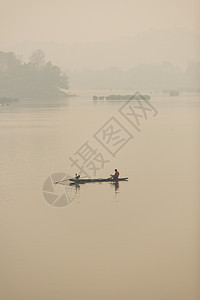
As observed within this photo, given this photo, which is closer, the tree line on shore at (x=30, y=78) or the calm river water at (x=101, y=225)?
the calm river water at (x=101, y=225)

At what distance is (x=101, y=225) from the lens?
46.0 ft

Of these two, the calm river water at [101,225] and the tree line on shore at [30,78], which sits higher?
the tree line on shore at [30,78]

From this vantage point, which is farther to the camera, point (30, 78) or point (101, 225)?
point (30, 78)

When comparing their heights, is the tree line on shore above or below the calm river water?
above

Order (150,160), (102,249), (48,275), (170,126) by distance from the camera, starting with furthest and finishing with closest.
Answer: (170,126) < (150,160) < (102,249) < (48,275)

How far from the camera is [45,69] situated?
101m

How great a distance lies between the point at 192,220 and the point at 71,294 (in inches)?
204

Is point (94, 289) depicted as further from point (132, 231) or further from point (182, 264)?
point (132, 231)

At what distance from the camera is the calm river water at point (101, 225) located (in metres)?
10.7

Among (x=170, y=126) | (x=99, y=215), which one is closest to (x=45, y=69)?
(x=170, y=126)

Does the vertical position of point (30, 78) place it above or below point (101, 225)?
above

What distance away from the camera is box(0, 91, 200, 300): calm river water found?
10.7 m

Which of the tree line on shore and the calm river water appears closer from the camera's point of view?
the calm river water

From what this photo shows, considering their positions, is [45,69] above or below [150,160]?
above
